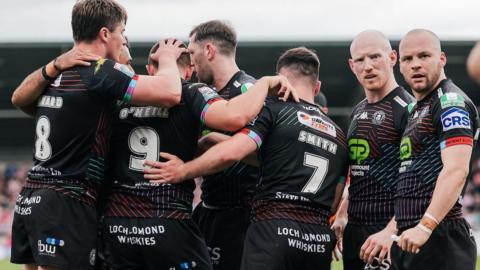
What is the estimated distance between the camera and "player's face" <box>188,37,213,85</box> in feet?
26.1

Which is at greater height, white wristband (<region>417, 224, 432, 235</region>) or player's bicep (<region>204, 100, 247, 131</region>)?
player's bicep (<region>204, 100, 247, 131</region>)

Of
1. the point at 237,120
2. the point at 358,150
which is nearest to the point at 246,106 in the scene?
the point at 237,120

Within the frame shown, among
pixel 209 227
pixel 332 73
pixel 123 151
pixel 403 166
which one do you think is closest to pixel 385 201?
pixel 403 166

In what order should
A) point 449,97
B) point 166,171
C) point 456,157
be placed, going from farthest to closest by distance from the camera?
1. point 166,171
2. point 449,97
3. point 456,157

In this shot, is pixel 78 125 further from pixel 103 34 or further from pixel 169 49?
pixel 169 49

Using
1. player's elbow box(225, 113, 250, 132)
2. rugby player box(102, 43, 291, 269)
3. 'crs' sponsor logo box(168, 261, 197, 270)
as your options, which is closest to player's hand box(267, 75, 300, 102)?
rugby player box(102, 43, 291, 269)

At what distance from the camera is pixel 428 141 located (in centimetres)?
645

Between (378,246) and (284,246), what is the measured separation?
2.29 feet

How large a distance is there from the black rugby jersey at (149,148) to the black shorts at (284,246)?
589 millimetres

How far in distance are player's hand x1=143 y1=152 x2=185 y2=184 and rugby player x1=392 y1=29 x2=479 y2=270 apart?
1.66m

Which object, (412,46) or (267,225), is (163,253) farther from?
(412,46)

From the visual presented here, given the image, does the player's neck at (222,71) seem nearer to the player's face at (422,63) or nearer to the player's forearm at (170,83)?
the player's forearm at (170,83)

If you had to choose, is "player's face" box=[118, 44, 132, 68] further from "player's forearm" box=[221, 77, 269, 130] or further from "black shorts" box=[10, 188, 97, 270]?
"black shorts" box=[10, 188, 97, 270]

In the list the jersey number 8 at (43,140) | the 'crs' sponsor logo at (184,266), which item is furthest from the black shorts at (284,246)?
the jersey number 8 at (43,140)
